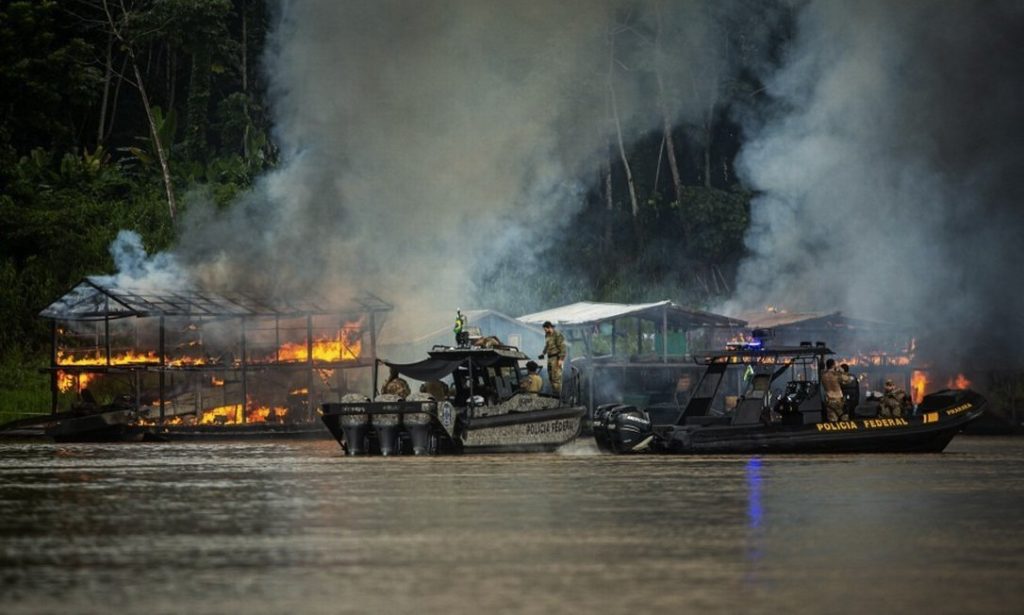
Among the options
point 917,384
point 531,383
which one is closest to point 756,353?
point 531,383

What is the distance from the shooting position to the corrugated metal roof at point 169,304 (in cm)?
4697

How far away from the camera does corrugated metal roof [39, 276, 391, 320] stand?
4697cm

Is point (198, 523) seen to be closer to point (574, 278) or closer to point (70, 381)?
point (70, 381)

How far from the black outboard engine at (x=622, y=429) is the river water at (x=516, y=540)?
4.43 metres

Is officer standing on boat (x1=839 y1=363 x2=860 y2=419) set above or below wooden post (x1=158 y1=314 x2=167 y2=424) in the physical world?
below

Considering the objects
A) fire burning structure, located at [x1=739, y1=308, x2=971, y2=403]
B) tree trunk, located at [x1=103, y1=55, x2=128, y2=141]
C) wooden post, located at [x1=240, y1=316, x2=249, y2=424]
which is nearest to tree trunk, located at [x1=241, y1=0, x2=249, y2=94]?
tree trunk, located at [x1=103, y1=55, x2=128, y2=141]

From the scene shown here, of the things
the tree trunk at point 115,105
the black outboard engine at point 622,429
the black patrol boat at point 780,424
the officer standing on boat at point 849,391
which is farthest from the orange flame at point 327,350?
the tree trunk at point 115,105

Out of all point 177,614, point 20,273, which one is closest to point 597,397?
point 20,273

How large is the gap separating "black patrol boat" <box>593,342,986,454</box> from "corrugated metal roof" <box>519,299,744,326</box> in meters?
18.9

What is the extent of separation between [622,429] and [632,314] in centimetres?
1985

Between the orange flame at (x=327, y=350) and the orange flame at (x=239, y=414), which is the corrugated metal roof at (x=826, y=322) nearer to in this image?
the orange flame at (x=327, y=350)

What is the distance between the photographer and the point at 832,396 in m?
33.8

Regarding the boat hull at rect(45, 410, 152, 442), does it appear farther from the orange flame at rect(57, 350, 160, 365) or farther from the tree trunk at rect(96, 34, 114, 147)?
the tree trunk at rect(96, 34, 114, 147)

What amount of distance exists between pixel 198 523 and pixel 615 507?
5.46m
